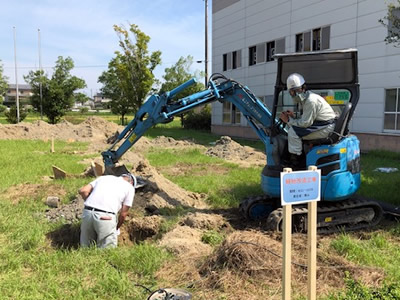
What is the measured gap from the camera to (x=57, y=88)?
34312mm

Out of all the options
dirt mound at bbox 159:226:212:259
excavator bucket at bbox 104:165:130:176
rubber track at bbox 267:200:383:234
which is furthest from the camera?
excavator bucket at bbox 104:165:130:176

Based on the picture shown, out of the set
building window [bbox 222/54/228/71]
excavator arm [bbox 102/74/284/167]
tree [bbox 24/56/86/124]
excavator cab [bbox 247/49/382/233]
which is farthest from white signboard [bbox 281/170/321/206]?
tree [bbox 24/56/86/124]

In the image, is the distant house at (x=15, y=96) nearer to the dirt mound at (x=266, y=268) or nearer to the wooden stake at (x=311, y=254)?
the dirt mound at (x=266, y=268)

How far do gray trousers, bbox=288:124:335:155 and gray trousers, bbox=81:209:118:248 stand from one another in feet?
9.83

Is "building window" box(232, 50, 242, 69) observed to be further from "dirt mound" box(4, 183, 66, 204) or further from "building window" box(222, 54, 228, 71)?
"dirt mound" box(4, 183, 66, 204)

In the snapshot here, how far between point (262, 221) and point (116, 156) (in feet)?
11.6

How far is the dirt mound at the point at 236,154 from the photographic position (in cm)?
1480

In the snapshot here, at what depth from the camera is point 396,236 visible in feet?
19.9

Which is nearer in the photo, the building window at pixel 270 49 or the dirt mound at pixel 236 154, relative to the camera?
the dirt mound at pixel 236 154

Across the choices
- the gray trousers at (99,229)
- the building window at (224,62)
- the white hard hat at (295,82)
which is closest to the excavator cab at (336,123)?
the white hard hat at (295,82)

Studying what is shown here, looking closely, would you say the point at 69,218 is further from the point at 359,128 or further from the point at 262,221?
the point at 359,128

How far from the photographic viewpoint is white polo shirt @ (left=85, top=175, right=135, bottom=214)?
5.39 m

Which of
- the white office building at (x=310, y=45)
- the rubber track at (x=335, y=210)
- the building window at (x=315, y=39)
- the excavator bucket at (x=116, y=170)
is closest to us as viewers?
the rubber track at (x=335, y=210)

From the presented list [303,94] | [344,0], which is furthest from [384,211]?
[344,0]
